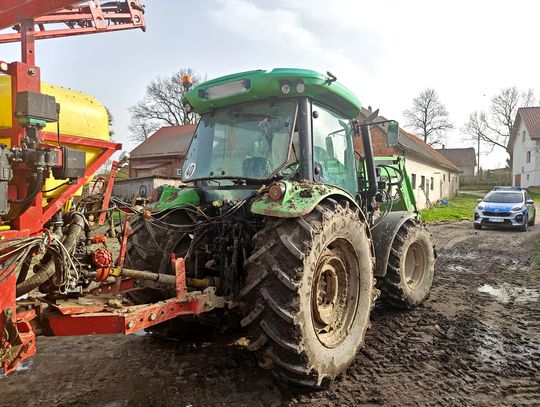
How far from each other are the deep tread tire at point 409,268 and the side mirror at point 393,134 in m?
1.00

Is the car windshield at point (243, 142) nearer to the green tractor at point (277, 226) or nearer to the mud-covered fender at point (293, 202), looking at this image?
the green tractor at point (277, 226)

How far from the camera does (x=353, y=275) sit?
12.0 feet

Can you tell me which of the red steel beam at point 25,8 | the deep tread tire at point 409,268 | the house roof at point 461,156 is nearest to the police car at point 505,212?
the deep tread tire at point 409,268

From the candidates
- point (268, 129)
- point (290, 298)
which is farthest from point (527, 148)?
point (290, 298)

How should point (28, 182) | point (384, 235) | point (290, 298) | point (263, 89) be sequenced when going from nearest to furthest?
point (28, 182) → point (290, 298) → point (263, 89) → point (384, 235)

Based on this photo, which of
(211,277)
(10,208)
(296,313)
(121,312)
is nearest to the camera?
(10,208)

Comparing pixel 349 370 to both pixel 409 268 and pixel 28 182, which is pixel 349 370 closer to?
pixel 409 268

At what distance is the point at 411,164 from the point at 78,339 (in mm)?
21890

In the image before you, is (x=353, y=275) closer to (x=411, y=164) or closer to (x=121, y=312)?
(x=121, y=312)

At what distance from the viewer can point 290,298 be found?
2.81 meters

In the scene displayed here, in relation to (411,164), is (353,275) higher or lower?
lower

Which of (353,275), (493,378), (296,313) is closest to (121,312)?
(296,313)

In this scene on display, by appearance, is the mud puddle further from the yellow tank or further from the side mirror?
the yellow tank

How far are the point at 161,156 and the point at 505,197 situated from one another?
2077 centimetres
